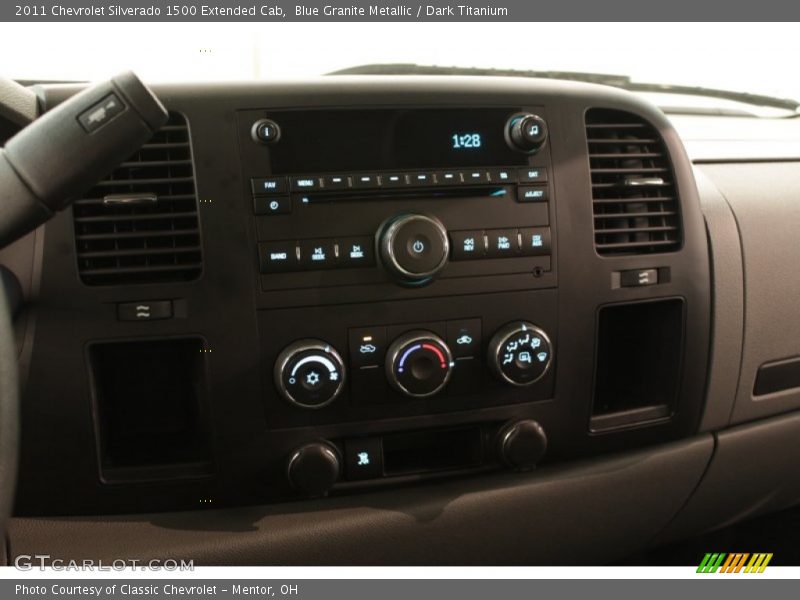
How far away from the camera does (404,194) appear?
111 cm

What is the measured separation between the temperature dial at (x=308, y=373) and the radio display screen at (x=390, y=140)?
0.26 m

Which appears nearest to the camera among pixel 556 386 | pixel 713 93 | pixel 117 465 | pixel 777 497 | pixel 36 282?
pixel 36 282

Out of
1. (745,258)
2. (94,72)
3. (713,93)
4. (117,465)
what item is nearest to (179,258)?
(117,465)

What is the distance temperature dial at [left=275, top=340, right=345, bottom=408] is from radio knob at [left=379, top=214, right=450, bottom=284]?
0.51ft

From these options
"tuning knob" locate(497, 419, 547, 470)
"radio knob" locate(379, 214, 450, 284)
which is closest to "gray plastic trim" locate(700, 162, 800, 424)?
"tuning knob" locate(497, 419, 547, 470)

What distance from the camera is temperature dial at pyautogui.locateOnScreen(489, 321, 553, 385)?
3.77ft

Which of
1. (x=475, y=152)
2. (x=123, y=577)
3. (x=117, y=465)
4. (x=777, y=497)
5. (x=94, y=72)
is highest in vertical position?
(x=94, y=72)

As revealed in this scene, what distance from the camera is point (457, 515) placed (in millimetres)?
1189

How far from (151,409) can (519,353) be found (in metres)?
0.58

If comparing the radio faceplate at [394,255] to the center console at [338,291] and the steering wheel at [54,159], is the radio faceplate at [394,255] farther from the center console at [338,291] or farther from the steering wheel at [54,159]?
the steering wheel at [54,159]

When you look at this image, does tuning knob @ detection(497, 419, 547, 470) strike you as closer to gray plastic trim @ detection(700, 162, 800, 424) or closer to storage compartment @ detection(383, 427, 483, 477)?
storage compartment @ detection(383, 427, 483, 477)

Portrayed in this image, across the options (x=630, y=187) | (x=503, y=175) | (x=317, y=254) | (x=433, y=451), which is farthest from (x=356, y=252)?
(x=630, y=187)

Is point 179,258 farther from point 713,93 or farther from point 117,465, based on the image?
point 713,93

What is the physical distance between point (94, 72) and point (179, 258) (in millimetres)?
428
